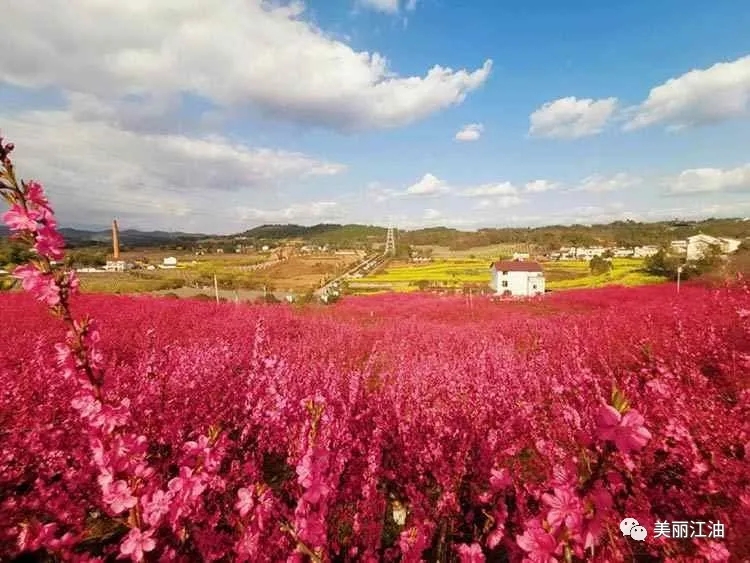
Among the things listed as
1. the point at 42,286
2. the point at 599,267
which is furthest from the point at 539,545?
the point at 599,267

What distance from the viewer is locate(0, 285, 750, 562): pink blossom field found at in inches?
66.6

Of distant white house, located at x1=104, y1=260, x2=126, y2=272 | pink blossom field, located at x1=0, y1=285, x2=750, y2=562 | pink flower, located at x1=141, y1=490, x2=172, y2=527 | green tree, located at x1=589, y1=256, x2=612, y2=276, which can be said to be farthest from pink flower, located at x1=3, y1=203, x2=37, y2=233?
distant white house, located at x1=104, y1=260, x2=126, y2=272

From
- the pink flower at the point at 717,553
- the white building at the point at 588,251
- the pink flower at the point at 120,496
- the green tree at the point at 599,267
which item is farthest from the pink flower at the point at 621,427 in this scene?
the white building at the point at 588,251

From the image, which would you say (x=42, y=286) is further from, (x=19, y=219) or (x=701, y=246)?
(x=701, y=246)

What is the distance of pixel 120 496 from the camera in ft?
5.27

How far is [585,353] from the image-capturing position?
8.28 m

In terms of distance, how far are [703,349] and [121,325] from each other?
13.1m

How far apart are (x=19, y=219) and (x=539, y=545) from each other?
2.20m

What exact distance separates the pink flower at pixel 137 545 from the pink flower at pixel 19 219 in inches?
46.9

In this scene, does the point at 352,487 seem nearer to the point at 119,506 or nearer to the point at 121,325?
the point at 119,506

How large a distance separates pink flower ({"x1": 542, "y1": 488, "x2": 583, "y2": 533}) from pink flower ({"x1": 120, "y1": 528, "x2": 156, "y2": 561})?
139 centimetres

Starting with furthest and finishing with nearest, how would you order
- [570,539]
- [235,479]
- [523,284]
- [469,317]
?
[523,284] < [469,317] < [235,479] < [570,539]

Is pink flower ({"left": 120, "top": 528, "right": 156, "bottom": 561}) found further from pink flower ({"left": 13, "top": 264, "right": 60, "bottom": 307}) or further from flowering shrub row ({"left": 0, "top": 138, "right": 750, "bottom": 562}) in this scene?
pink flower ({"left": 13, "top": 264, "right": 60, "bottom": 307})

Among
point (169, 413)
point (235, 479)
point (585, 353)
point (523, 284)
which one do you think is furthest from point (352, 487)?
point (523, 284)
